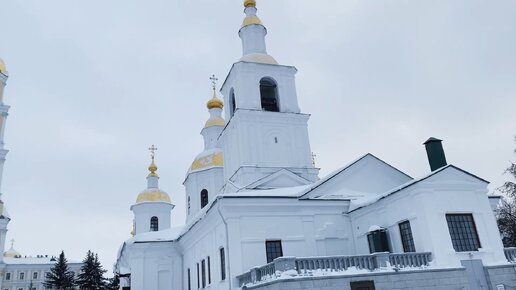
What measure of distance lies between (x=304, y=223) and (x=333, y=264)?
204 inches

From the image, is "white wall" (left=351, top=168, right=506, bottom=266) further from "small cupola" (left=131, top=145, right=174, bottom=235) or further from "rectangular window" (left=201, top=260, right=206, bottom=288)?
"small cupola" (left=131, top=145, right=174, bottom=235)

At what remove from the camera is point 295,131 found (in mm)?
29906

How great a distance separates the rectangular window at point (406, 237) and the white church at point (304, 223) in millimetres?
39

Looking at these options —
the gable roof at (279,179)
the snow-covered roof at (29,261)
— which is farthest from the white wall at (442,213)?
the snow-covered roof at (29,261)

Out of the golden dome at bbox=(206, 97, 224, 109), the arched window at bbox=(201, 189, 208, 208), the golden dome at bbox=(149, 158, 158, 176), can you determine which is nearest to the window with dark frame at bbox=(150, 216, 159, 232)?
the golden dome at bbox=(149, 158, 158, 176)

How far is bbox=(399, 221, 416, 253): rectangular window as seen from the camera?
1784 centimetres

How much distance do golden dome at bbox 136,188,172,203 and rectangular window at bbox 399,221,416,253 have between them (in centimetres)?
2934

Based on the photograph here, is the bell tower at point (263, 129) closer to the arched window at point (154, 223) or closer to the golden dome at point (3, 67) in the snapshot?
the arched window at point (154, 223)

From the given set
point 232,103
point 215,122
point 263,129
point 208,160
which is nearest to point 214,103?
point 215,122

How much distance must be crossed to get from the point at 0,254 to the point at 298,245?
1452 inches

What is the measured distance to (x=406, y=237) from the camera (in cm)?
1814

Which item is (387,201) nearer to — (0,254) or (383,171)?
(383,171)

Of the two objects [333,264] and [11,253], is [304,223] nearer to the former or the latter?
[333,264]

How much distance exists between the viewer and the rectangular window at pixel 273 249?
19.9m
